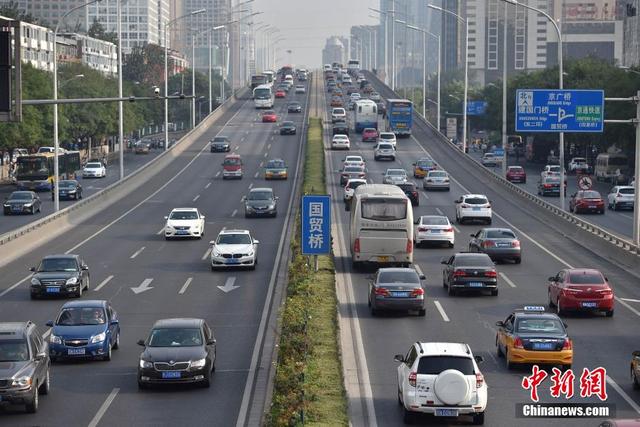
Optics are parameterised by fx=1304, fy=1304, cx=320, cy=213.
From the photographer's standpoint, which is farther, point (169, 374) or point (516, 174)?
point (516, 174)

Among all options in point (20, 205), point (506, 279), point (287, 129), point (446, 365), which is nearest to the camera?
point (446, 365)

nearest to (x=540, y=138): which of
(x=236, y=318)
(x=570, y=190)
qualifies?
(x=570, y=190)

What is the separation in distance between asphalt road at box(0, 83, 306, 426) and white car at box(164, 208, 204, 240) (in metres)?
0.50

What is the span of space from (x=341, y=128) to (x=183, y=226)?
64.2 metres

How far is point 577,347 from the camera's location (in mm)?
32750

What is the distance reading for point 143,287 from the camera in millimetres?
44688

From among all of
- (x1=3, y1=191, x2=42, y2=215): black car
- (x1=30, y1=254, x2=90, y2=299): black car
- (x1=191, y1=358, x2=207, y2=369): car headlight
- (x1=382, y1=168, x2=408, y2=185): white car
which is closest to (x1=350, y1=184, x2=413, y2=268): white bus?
(x1=30, y1=254, x2=90, y2=299): black car

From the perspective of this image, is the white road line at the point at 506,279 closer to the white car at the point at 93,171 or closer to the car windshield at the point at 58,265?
the car windshield at the point at 58,265

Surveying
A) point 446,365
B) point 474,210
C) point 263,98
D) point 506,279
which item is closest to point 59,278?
point 506,279

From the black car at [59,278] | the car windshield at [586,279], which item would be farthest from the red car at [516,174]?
the car windshield at [586,279]

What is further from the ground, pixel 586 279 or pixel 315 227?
pixel 315 227

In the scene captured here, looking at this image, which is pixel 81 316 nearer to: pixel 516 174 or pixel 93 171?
pixel 516 174

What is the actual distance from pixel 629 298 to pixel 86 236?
2856cm

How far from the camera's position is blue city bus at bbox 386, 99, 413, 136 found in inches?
4815
